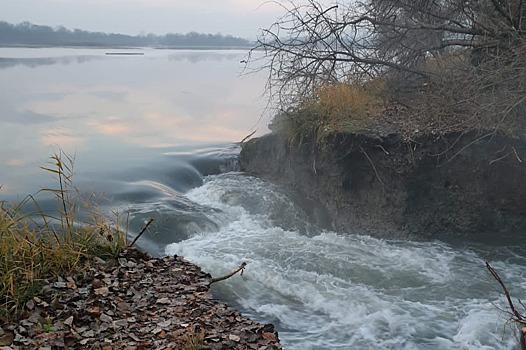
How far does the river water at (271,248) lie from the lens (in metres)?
5.93

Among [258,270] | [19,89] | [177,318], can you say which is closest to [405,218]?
[258,270]

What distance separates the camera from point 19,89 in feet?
84.8

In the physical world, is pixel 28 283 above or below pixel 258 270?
above

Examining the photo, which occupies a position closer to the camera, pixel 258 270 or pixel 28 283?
pixel 28 283

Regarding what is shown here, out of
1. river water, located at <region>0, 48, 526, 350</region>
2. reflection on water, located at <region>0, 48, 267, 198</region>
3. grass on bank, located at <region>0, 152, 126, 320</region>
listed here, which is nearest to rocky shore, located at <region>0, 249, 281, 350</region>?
grass on bank, located at <region>0, 152, 126, 320</region>

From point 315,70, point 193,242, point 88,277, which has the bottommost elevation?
point 193,242

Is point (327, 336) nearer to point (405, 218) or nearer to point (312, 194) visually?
point (405, 218)

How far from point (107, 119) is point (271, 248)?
39.7 feet

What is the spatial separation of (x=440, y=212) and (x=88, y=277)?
217 inches

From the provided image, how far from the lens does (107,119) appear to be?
61.2 ft

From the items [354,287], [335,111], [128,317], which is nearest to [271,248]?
[354,287]

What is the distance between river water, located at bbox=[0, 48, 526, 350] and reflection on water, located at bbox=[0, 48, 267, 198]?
68 millimetres

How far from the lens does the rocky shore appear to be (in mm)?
4414

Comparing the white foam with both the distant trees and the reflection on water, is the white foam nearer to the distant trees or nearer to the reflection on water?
the distant trees
